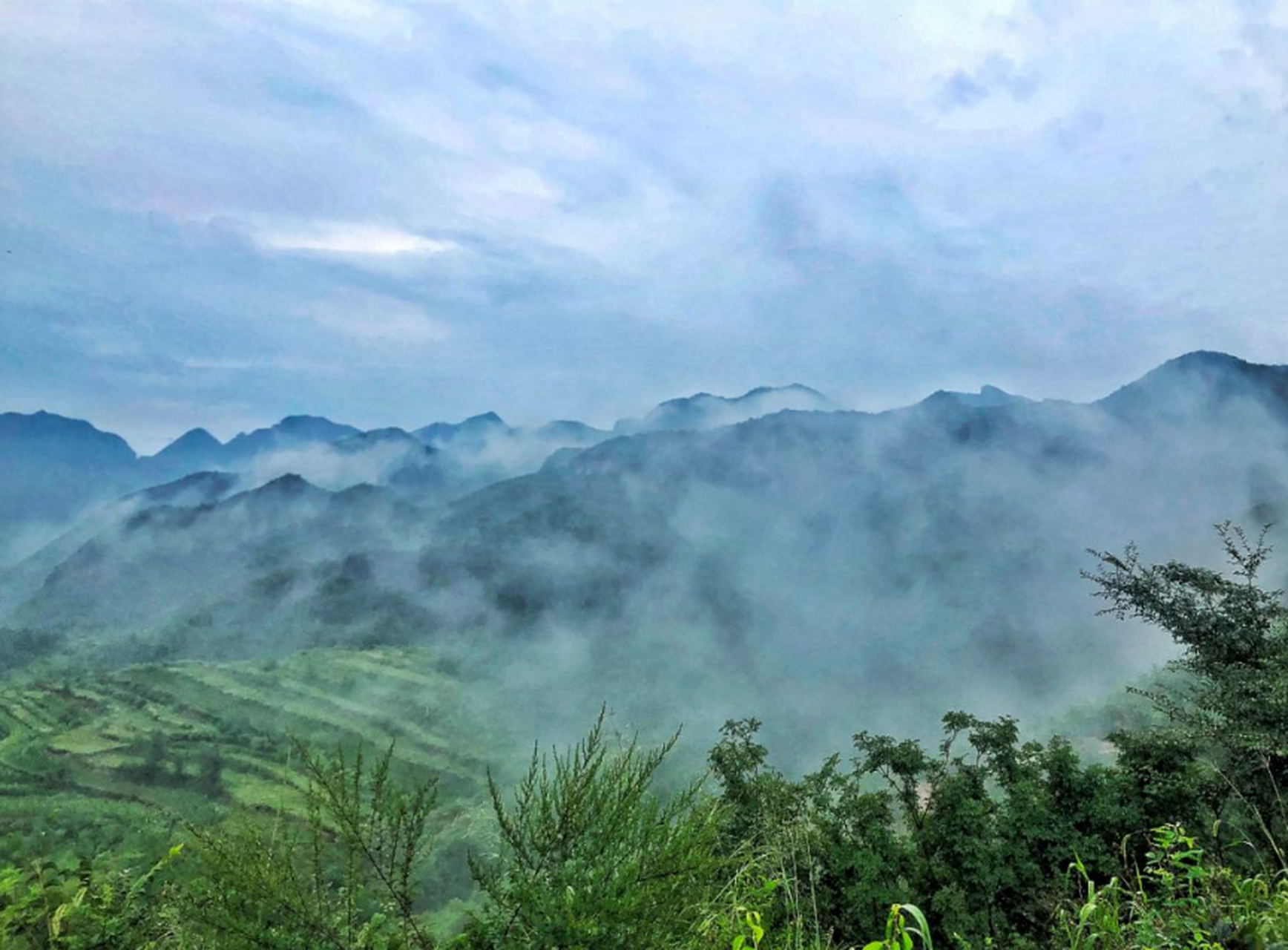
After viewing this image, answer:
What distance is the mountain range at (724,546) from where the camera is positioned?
46250 millimetres

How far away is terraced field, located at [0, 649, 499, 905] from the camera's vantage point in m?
30.5

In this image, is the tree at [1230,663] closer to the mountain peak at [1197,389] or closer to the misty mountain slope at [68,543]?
the mountain peak at [1197,389]

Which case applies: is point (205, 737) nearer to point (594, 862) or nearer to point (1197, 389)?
point (594, 862)

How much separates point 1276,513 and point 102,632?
72.2 meters

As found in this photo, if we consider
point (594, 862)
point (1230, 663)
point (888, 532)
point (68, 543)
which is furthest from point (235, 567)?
point (594, 862)

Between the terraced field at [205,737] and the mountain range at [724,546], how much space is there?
6.32 m

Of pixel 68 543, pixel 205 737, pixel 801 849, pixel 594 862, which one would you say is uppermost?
pixel 68 543

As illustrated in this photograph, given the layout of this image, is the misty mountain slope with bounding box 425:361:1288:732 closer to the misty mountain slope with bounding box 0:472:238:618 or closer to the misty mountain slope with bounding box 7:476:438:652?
the misty mountain slope with bounding box 7:476:438:652

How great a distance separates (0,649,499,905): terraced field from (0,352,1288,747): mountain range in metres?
6.32

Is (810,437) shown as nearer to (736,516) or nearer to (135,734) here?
(736,516)

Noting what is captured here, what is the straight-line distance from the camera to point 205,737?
39.1m

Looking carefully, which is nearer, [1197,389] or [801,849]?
[801,849]

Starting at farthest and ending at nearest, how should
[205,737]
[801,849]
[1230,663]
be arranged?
[205,737], [1230,663], [801,849]

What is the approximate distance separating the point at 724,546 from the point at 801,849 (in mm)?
61563
